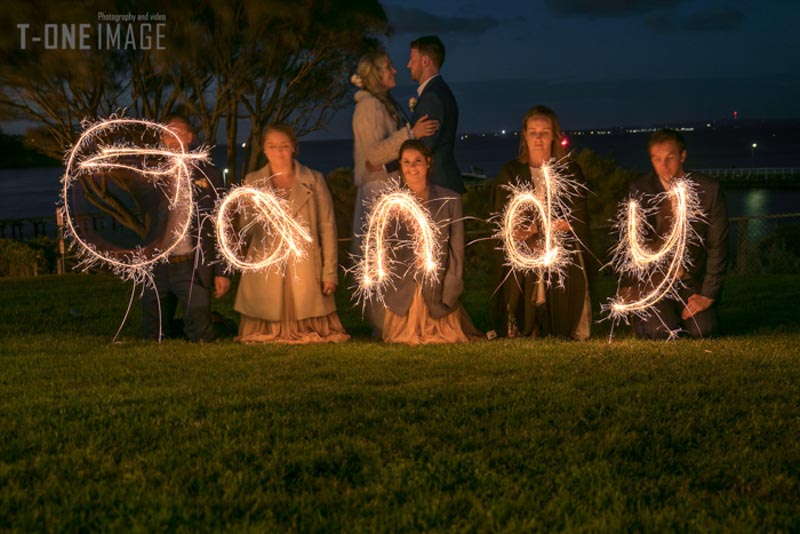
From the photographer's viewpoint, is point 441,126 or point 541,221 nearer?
point 541,221

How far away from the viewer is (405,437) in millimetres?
6008

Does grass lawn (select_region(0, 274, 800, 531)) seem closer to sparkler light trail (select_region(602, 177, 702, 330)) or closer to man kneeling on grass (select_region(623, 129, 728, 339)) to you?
man kneeling on grass (select_region(623, 129, 728, 339))

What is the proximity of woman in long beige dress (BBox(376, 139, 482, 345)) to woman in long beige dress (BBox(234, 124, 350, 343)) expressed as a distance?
0.71 meters

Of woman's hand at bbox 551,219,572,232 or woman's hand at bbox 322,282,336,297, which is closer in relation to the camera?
woman's hand at bbox 551,219,572,232

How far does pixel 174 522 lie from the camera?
477cm

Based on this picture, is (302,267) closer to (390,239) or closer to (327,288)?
(327,288)

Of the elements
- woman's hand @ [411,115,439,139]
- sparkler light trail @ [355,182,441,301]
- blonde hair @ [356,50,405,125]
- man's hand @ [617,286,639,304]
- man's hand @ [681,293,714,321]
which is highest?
blonde hair @ [356,50,405,125]

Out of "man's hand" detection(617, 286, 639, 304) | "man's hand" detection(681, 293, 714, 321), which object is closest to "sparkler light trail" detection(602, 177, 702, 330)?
"man's hand" detection(617, 286, 639, 304)

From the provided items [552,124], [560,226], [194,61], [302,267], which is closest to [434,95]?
[552,124]

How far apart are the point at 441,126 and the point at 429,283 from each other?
5.60 ft

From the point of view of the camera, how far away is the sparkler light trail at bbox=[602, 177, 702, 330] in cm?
925

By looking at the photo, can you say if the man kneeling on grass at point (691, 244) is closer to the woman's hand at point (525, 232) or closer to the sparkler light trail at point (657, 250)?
the sparkler light trail at point (657, 250)

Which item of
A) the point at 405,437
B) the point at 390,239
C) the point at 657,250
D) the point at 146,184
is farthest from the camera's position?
the point at 657,250

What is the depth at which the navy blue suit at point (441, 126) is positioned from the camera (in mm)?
9820
